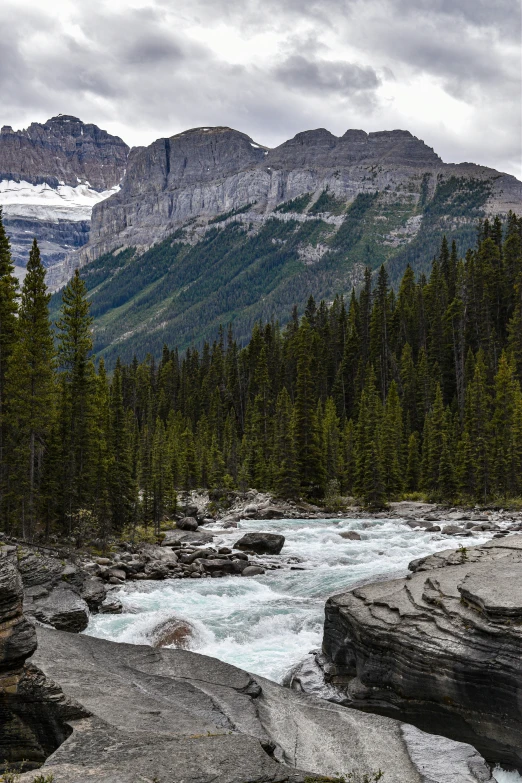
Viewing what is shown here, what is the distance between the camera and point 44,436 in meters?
38.4

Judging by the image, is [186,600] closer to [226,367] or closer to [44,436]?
[44,436]

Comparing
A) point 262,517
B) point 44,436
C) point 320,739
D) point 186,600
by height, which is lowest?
point 262,517

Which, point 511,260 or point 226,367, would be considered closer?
point 511,260

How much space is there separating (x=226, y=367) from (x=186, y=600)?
312 ft

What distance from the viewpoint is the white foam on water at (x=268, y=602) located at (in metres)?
19.7

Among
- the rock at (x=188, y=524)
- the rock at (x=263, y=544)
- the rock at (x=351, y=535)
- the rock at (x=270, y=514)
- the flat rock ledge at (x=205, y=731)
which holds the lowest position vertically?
the rock at (x=270, y=514)

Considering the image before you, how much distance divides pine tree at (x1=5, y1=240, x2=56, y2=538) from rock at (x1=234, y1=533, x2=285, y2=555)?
1204 cm

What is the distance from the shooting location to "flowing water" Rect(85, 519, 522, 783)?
19.6 metres

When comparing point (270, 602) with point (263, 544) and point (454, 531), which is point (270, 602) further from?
point (454, 531)

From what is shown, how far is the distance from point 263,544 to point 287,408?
3737 centimetres

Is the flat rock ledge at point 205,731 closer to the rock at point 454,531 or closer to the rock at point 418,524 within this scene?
the rock at point 454,531

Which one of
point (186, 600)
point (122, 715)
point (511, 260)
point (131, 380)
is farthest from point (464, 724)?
point (131, 380)

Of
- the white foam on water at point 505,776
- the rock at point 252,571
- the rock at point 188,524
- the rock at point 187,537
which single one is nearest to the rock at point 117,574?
the rock at point 252,571

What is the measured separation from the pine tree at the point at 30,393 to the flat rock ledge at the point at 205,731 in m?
19.0
